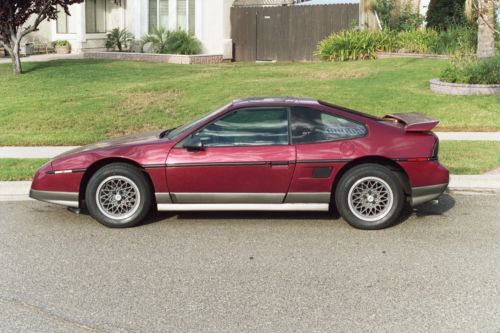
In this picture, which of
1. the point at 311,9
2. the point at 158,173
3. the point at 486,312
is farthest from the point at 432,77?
the point at 486,312

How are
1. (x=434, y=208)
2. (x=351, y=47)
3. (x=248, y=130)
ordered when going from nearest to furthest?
(x=248, y=130), (x=434, y=208), (x=351, y=47)

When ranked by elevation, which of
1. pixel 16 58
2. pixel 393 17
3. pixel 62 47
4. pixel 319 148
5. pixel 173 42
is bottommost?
pixel 319 148

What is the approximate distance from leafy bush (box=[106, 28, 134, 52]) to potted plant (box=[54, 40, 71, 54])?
298cm

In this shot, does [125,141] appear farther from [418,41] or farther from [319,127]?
[418,41]

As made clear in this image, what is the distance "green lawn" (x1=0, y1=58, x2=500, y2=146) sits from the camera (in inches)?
539

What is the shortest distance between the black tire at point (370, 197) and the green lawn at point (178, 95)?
6626mm

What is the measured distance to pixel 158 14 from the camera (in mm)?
28312

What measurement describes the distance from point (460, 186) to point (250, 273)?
4.41 m

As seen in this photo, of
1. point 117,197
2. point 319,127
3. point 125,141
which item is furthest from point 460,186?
point 117,197

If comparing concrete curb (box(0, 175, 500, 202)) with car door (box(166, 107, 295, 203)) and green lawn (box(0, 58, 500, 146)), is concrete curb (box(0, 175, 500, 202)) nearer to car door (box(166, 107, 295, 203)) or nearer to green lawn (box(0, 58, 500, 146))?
car door (box(166, 107, 295, 203))

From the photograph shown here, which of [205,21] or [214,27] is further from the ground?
[205,21]

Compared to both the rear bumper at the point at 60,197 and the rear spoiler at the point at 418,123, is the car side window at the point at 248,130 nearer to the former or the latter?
the rear spoiler at the point at 418,123

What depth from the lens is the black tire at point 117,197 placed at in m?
7.40

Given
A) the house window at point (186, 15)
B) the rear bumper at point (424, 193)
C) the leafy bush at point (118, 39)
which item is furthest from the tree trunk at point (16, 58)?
the rear bumper at point (424, 193)
